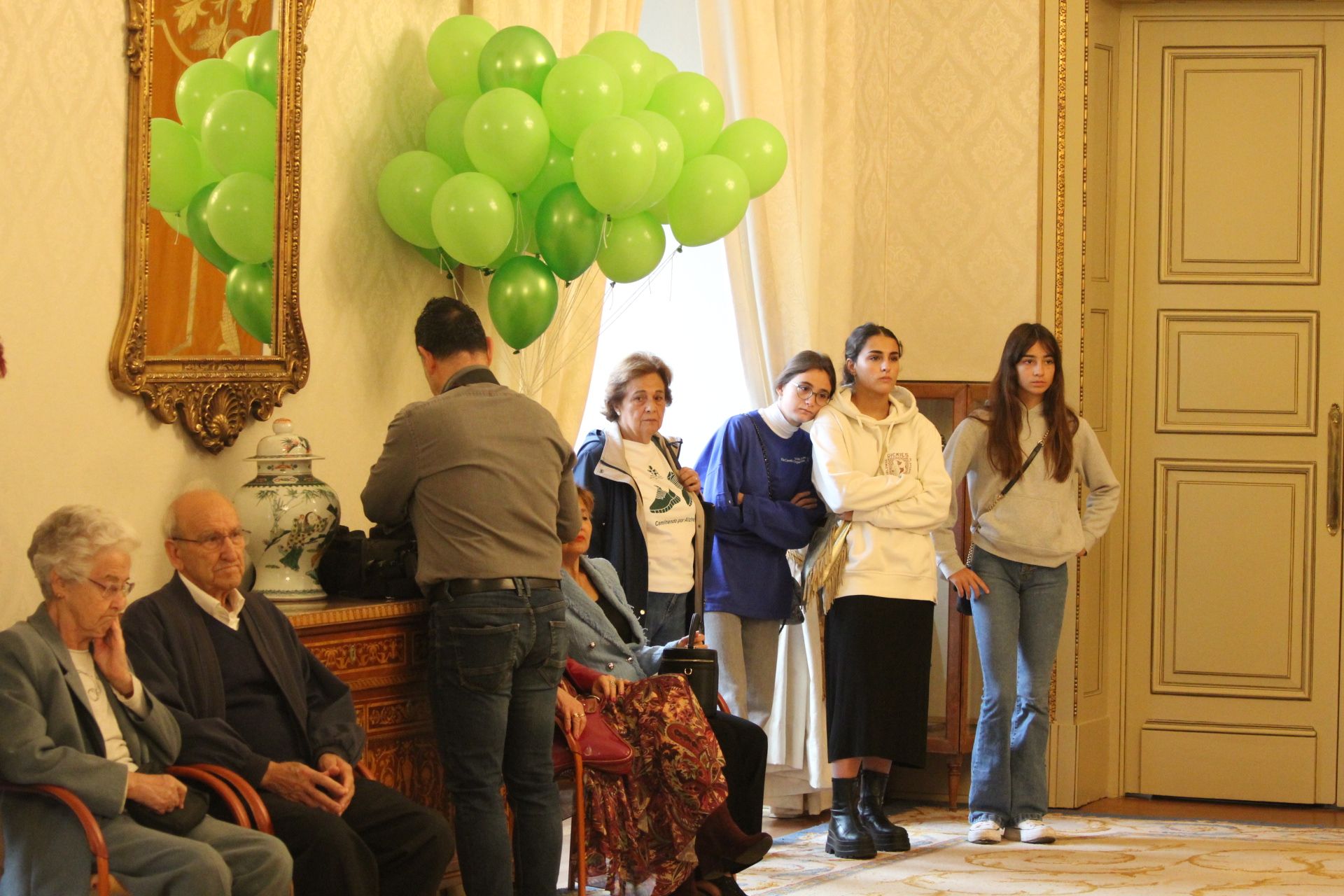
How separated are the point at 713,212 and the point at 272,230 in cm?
114

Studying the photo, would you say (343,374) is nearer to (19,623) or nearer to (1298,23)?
(19,623)

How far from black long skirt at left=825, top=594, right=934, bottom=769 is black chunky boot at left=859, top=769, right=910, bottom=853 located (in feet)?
0.41

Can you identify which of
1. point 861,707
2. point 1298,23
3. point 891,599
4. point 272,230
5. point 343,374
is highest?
point 1298,23

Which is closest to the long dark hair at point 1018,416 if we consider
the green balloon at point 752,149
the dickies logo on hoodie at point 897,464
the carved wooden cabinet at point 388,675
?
the dickies logo on hoodie at point 897,464

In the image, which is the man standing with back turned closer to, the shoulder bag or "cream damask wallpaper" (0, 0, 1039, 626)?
"cream damask wallpaper" (0, 0, 1039, 626)

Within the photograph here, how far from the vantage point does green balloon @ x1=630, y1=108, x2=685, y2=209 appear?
3969 mm

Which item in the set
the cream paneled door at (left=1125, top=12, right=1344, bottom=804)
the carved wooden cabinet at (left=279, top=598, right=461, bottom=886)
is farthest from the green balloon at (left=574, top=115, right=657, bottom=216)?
the cream paneled door at (left=1125, top=12, right=1344, bottom=804)

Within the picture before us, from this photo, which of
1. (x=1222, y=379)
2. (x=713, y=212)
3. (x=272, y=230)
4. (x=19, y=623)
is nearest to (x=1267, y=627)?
(x=1222, y=379)

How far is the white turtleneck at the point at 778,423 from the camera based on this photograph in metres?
4.99

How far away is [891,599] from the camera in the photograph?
481 cm

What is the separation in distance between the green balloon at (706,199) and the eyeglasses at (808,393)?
859 mm

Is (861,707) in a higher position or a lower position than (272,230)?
lower

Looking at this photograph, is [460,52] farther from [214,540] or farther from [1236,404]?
[1236,404]

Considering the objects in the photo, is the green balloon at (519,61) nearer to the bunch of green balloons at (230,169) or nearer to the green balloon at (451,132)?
the green balloon at (451,132)
